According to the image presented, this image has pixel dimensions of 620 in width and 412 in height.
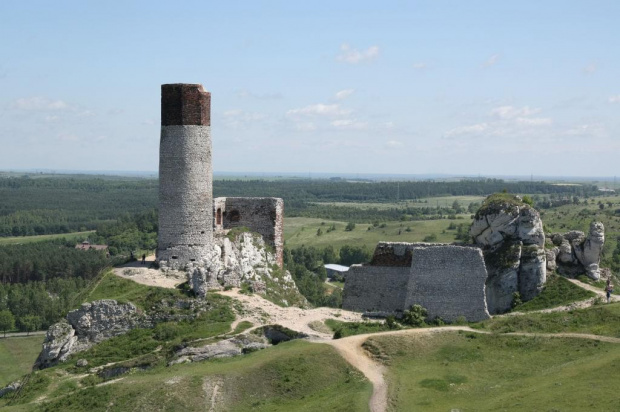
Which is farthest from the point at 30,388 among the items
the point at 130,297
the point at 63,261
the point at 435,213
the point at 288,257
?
the point at 435,213

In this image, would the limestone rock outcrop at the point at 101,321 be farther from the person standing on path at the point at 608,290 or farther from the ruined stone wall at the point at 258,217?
the person standing on path at the point at 608,290

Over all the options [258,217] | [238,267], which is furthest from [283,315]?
[258,217]

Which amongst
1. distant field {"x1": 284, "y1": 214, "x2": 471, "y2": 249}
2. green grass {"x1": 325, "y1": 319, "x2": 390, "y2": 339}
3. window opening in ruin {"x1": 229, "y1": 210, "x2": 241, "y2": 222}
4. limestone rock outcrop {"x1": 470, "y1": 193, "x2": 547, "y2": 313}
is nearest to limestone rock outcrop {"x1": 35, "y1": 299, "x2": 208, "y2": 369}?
green grass {"x1": 325, "y1": 319, "x2": 390, "y2": 339}

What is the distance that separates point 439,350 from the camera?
32.1 meters

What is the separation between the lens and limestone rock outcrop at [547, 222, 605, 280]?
40.5 metres

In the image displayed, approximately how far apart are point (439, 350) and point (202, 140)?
16854 mm

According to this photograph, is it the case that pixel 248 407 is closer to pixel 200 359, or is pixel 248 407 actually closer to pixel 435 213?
pixel 200 359

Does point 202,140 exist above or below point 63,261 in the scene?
above

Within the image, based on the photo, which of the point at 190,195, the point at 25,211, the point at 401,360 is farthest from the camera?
the point at 25,211

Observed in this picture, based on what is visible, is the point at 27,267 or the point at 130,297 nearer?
the point at 130,297

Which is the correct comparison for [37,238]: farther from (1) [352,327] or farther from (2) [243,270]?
(1) [352,327]

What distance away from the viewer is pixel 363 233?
5733 inches

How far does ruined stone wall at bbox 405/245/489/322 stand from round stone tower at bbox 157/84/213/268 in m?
11.4

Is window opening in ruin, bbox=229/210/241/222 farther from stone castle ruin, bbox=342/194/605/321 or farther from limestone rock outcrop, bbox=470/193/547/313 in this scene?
limestone rock outcrop, bbox=470/193/547/313
